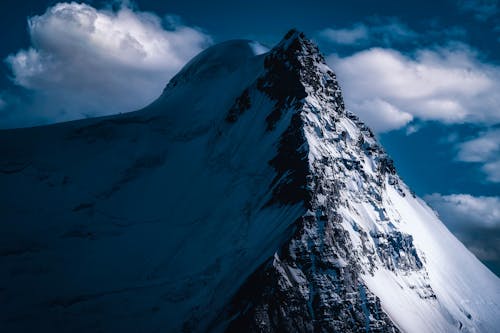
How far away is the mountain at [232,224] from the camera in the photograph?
4176 inches

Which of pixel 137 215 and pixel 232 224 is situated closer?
pixel 232 224

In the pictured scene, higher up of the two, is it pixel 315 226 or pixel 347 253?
pixel 315 226

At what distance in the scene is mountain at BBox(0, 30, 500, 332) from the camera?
348 feet

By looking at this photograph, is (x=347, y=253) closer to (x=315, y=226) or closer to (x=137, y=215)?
(x=315, y=226)

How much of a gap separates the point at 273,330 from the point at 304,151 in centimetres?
4627

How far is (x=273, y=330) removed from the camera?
316 ft

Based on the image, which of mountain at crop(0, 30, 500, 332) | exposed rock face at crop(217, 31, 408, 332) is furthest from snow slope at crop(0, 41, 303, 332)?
exposed rock face at crop(217, 31, 408, 332)

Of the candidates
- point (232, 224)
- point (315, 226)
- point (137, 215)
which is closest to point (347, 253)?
point (315, 226)

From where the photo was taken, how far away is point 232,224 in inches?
4943

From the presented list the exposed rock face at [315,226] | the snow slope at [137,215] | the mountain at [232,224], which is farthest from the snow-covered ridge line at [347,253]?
the snow slope at [137,215]

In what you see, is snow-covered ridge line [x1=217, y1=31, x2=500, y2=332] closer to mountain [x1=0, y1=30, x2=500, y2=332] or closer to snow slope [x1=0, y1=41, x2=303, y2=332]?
mountain [x1=0, y1=30, x2=500, y2=332]

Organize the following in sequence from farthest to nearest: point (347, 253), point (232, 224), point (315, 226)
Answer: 1. point (232, 224)
2. point (347, 253)
3. point (315, 226)

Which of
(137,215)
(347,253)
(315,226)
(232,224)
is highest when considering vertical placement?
(315,226)

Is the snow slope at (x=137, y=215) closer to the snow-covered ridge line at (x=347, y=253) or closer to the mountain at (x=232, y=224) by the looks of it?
the mountain at (x=232, y=224)
